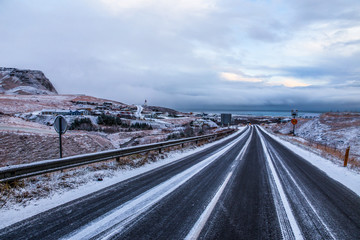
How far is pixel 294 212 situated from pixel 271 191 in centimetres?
150

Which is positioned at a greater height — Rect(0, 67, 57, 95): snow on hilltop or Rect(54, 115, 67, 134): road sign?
Rect(0, 67, 57, 95): snow on hilltop

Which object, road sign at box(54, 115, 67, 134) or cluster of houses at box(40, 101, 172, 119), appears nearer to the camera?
road sign at box(54, 115, 67, 134)

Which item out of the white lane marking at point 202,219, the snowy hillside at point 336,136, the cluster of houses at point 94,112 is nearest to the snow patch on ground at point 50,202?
the white lane marking at point 202,219

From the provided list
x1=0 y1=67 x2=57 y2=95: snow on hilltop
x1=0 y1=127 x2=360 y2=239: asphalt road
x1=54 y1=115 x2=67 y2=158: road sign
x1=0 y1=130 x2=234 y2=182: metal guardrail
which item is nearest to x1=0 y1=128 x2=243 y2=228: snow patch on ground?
x1=0 y1=127 x2=360 y2=239: asphalt road

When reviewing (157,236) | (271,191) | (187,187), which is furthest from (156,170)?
(157,236)

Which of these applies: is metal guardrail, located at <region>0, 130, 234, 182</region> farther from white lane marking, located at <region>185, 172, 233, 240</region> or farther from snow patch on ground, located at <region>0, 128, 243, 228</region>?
white lane marking, located at <region>185, 172, 233, 240</region>

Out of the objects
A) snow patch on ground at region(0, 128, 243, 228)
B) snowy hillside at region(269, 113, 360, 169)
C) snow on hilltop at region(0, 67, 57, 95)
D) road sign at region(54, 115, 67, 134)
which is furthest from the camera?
snow on hilltop at region(0, 67, 57, 95)

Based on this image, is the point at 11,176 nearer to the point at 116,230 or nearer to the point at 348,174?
the point at 116,230

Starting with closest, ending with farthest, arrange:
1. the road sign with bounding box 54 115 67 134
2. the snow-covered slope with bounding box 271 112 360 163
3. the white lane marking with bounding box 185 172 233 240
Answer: the white lane marking with bounding box 185 172 233 240
the road sign with bounding box 54 115 67 134
the snow-covered slope with bounding box 271 112 360 163

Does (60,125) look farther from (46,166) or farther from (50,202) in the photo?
(50,202)

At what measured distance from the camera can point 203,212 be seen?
15.1 ft

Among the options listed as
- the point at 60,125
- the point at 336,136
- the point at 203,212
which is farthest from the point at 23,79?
the point at 203,212

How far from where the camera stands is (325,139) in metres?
32.8

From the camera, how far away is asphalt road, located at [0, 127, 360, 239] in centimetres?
371
